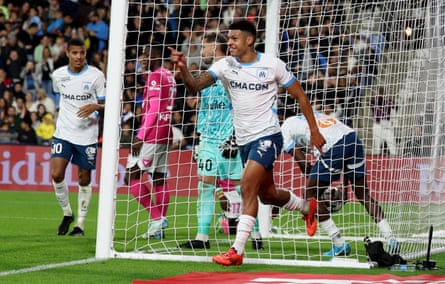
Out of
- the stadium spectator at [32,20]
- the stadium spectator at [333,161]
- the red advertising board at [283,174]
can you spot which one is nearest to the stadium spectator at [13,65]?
the stadium spectator at [32,20]

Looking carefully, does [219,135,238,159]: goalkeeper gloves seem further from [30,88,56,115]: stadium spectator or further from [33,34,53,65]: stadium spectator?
[33,34,53,65]: stadium spectator

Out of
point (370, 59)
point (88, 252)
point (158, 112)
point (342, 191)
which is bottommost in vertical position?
point (88, 252)

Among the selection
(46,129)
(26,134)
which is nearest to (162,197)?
(26,134)

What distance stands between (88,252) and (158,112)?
255 centimetres

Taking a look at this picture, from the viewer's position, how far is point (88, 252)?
10055 millimetres

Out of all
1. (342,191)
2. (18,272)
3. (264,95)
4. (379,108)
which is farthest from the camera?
(379,108)

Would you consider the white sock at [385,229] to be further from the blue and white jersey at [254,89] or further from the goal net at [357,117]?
the blue and white jersey at [254,89]

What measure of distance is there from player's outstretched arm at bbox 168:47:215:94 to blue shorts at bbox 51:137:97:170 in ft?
11.3

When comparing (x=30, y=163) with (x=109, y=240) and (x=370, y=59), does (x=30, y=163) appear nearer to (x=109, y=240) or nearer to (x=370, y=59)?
(x=370, y=59)

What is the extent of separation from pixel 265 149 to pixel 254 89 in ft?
1.83

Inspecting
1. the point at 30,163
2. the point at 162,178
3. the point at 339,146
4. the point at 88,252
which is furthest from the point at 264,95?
the point at 30,163

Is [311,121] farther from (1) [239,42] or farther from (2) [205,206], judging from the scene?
(2) [205,206]

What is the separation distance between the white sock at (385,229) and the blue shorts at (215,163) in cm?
179

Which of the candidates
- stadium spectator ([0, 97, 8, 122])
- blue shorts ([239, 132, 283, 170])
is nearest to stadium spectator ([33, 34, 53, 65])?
stadium spectator ([0, 97, 8, 122])
